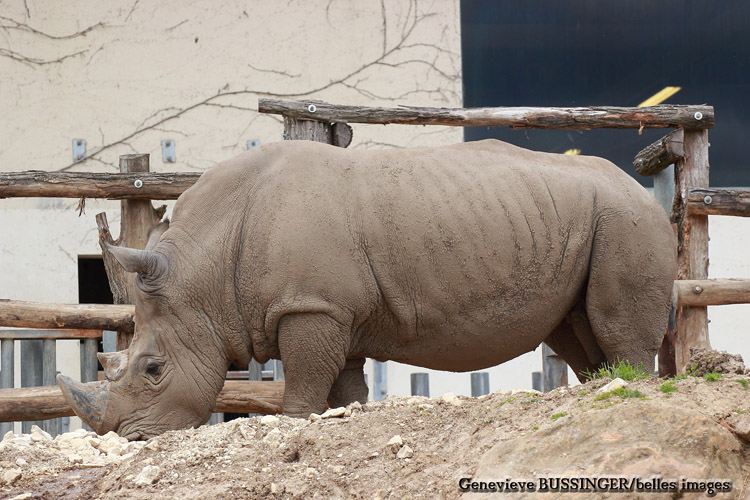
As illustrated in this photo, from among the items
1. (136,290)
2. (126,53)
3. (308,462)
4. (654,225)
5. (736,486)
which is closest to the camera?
(736,486)

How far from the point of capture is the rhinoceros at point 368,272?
16.2ft

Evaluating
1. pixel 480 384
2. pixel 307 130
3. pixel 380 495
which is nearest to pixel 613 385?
pixel 380 495

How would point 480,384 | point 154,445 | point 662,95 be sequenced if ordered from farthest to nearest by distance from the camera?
point 662,95 < point 480,384 < point 154,445

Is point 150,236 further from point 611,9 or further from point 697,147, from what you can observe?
point 611,9

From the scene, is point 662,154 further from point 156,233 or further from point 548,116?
point 156,233

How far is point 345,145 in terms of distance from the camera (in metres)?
6.24

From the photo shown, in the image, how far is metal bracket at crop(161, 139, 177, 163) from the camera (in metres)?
9.81

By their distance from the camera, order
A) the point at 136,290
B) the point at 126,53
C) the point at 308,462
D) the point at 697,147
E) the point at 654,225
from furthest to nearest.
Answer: the point at 126,53
the point at 697,147
the point at 654,225
the point at 136,290
the point at 308,462

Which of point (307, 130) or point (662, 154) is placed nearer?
point (307, 130)

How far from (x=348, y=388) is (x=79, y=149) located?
5.49 meters

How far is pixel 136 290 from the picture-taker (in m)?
5.02

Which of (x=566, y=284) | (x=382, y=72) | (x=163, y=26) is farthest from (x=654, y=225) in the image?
(x=163, y=26)

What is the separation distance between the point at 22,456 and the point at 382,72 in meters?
6.98

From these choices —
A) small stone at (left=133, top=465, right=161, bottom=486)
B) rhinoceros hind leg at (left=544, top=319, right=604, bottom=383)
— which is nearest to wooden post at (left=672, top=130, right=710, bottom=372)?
rhinoceros hind leg at (left=544, top=319, right=604, bottom=383)
